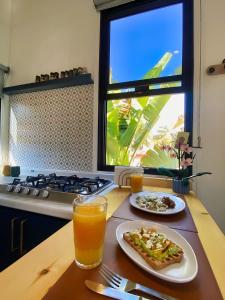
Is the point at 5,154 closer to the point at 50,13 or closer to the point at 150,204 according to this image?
the point at 50,13

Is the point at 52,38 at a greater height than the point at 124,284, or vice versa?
the point at 52,38

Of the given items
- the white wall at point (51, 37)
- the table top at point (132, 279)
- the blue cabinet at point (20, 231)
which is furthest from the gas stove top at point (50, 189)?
the white wall at point (51, 37)

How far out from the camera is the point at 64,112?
176 cm

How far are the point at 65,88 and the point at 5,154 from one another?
1010 millimetres

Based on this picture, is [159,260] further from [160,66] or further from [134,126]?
[160,66]

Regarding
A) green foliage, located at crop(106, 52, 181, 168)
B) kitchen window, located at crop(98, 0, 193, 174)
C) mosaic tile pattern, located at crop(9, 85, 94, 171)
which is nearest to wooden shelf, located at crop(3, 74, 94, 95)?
mosaic tile pattern, located at crop(9, 85, 94, 171)

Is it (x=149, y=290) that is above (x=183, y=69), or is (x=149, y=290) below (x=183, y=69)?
below

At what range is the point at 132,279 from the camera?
402mm

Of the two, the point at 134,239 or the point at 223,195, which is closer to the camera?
the point at 134,239

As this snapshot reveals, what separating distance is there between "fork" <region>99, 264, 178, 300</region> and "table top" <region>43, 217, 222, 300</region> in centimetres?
1

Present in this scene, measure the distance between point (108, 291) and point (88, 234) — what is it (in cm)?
13

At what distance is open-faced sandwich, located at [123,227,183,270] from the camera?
17.3 inches

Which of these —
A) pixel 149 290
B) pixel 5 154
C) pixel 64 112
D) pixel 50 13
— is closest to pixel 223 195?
pixel 149 290

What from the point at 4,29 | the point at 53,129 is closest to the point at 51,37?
the point at 4,29
